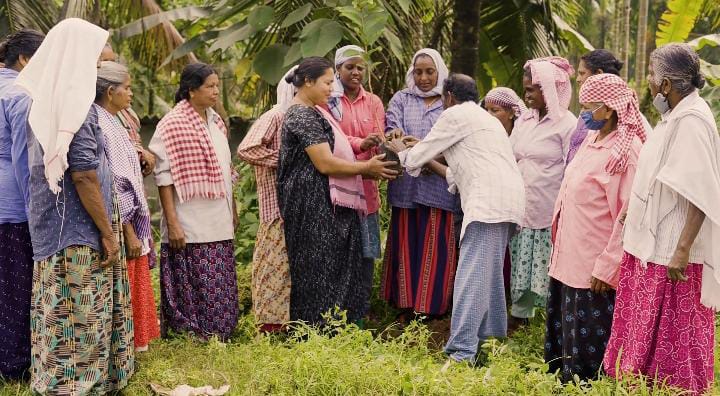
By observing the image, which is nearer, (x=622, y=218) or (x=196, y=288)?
(x=622, y=218)

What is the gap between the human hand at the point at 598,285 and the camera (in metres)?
3.86

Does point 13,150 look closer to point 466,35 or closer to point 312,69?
point 312,69

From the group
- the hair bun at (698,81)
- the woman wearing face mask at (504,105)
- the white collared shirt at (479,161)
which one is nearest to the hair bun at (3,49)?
the white collared shirt at (479,161)

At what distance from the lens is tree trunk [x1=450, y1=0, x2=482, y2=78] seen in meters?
6.44

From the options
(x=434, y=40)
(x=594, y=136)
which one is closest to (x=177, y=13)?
(x=434, y=40)

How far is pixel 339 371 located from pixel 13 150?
6.08 feet

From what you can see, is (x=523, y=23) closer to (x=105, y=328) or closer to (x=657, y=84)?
(x=657, y=84)

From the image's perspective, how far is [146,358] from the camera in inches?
176

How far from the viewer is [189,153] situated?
4.66 m

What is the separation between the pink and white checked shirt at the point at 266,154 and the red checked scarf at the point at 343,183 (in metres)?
0.34

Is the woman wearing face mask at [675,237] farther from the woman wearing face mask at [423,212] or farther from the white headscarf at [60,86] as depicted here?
the white headscarf at [60,86]

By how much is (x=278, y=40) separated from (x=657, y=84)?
3.70 meters

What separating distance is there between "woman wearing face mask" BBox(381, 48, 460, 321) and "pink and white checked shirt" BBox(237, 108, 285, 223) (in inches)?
33.1

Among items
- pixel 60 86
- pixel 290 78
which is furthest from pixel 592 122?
pixel 60 86
